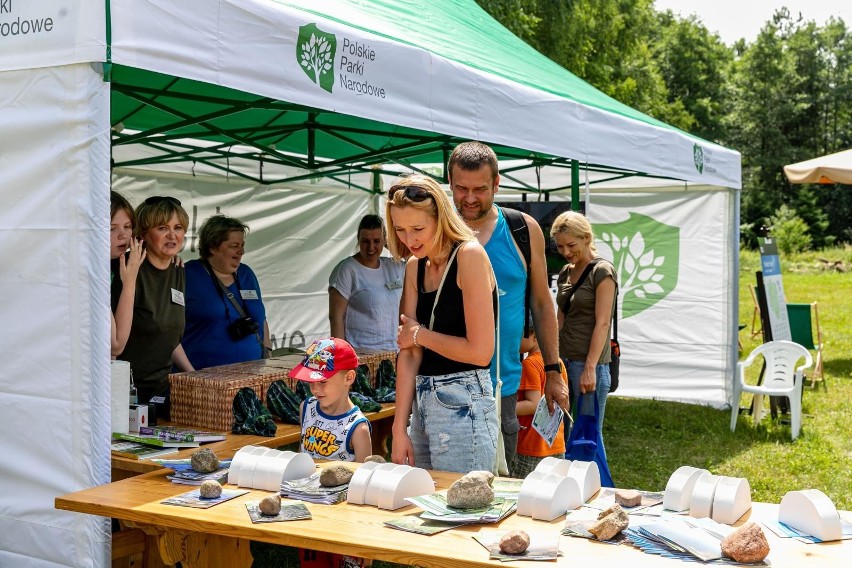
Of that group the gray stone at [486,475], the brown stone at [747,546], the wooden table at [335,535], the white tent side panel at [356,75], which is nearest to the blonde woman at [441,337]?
the wooden table at [335,535]

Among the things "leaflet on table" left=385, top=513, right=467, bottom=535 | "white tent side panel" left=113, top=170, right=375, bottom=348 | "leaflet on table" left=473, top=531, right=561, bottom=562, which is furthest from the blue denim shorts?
"white tent side panel" left=113, top=170, right=375, bottom=348

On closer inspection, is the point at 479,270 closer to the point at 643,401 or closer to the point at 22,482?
the point at 22,482

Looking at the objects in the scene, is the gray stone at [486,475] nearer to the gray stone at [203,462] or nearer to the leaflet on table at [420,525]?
the leaflet on table at [420,525]

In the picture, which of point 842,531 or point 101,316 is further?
point 101,316

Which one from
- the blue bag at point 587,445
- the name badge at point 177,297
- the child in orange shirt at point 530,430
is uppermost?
the name badge at point 177,297

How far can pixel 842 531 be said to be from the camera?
2.09 meters

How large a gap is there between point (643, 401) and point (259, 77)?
6.60m

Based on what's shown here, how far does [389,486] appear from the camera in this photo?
2322 mm

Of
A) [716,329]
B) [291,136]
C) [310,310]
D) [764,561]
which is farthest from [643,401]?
[764,561]

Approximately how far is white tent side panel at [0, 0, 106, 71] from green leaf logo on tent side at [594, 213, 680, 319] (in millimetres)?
6602

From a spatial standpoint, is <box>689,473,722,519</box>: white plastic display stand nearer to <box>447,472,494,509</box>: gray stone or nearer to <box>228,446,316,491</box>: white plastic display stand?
<box>447,472,494,509</box>: gray stone

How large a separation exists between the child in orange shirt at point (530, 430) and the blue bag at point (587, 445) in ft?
1.27

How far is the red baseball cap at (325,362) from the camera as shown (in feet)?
9.98

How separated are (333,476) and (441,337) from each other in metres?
0.47
